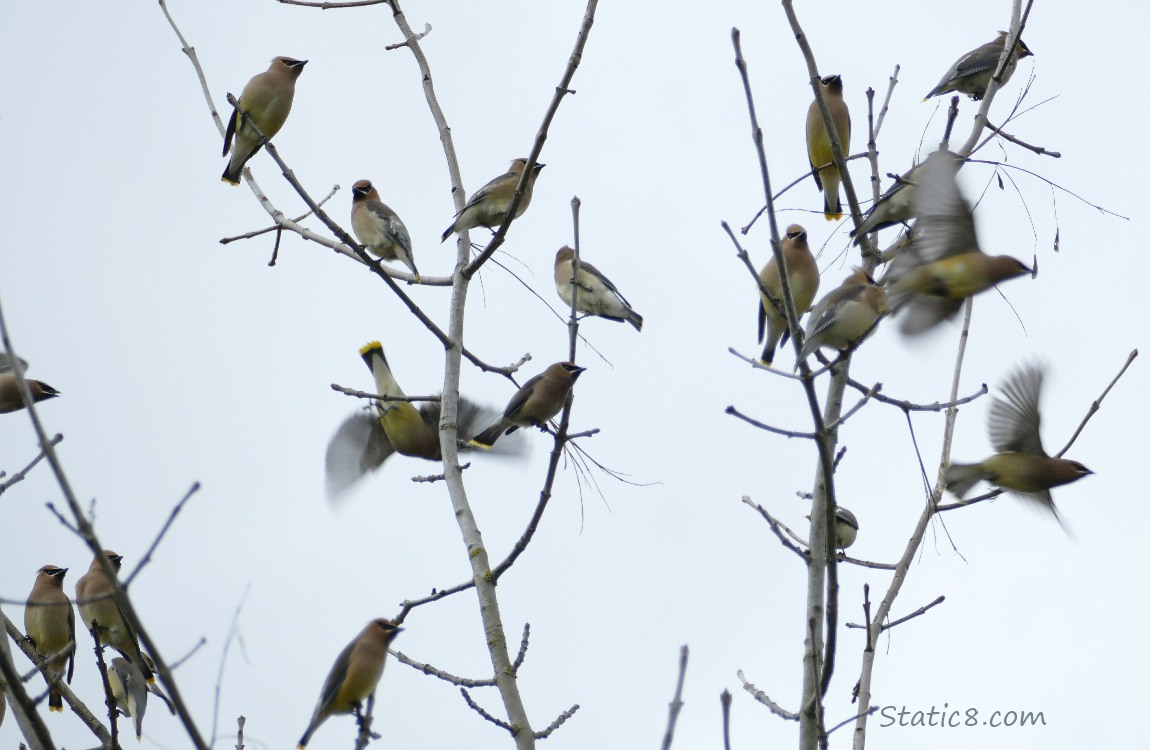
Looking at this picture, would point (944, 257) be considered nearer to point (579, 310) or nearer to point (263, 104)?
point (579, 310)

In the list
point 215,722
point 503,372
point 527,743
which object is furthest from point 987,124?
point 215,722

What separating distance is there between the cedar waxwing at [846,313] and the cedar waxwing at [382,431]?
213 cm

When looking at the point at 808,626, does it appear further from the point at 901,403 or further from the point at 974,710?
the point at 974,710

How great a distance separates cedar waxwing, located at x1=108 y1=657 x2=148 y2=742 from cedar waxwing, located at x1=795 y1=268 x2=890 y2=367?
3397mm

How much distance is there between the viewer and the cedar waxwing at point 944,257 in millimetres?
4852

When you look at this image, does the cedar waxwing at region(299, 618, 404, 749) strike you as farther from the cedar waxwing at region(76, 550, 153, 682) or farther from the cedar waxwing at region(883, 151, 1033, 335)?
the cedar waxwing at region(883, 151, 1033, 335)

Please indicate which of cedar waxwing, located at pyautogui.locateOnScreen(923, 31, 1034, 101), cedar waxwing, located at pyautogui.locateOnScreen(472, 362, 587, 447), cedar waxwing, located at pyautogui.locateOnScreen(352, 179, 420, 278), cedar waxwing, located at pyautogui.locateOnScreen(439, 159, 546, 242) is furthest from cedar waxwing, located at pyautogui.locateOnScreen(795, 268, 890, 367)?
cedar waxwing, located at pyautogui.locateOnScreen(923, 31, 1034, 101)

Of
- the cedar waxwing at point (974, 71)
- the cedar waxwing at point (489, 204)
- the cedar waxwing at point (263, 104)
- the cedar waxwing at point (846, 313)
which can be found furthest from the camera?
the cedar waxwing at point (974, 71)

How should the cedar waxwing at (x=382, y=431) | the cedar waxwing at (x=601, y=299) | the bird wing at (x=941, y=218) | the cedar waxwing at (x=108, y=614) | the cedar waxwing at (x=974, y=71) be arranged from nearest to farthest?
the bird wing at (x=941, y=218) < the cedar waxwing at (x=108, y=614) < the cedar waxwing at (x=382, y=431) < the cedar waxwing at (x=601, y=299) < the cedar waxwing at (x=974, y=71)

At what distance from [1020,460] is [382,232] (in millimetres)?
3302

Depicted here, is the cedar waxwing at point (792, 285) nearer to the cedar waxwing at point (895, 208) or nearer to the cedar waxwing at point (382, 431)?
the cedar waxwing at point (895, 208)

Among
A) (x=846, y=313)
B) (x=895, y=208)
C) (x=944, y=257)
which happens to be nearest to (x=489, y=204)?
(x=895, y=208)

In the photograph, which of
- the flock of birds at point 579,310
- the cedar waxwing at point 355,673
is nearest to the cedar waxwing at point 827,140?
the flock of birds at point 579,310

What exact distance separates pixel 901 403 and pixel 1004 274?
1448mm
